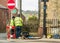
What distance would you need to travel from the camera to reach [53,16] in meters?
26.1

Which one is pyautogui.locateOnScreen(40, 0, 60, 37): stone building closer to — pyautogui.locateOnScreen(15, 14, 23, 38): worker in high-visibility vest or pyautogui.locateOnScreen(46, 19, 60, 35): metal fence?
pyautogui.locateOnScreen(46, 19, 60, 35): metal fence

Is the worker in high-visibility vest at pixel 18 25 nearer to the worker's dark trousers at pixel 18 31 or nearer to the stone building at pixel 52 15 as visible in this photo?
the worker's dark trousers at pixel 18 31

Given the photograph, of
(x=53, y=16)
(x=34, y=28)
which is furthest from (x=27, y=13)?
Result: (x=53, y=16)

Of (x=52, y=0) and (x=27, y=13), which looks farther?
(x=27, y=13)

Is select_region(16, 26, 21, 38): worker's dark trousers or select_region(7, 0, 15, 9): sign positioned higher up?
select_region(7, 0, 15, 9): sign

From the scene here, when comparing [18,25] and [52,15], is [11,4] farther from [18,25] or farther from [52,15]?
[52,15]

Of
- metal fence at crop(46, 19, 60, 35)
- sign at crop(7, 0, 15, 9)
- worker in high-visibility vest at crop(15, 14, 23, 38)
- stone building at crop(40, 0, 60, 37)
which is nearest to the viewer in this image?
sign at crop(7, 0, 15, 9)

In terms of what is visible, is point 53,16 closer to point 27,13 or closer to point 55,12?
point 55,12

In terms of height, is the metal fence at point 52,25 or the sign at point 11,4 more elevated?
the sign at point 11,4

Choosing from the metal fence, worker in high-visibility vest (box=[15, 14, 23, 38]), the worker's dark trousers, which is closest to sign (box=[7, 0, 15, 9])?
worker in high-visibility vest (box=[15, 14, 23, 38])

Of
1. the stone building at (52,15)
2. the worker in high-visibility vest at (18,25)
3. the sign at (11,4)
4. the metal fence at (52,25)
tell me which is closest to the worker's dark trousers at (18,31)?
the worker in high-visibility vest at (18,25)

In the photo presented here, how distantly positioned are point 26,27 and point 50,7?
3.89 metres

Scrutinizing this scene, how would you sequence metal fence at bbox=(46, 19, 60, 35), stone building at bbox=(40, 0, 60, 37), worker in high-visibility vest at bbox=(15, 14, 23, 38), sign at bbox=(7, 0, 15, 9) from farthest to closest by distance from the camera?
1. stone building at bbox=(40, 0, 60, 37)
2. metal fence at bbox=(46, 19, 60, 35)
3. worker in high-visibility vest at bbox=(15, 14, 23, 38)
4. sign at bbox=(7, 0, 15, 9)

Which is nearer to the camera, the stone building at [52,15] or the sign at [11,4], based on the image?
the sign at [11,4]
